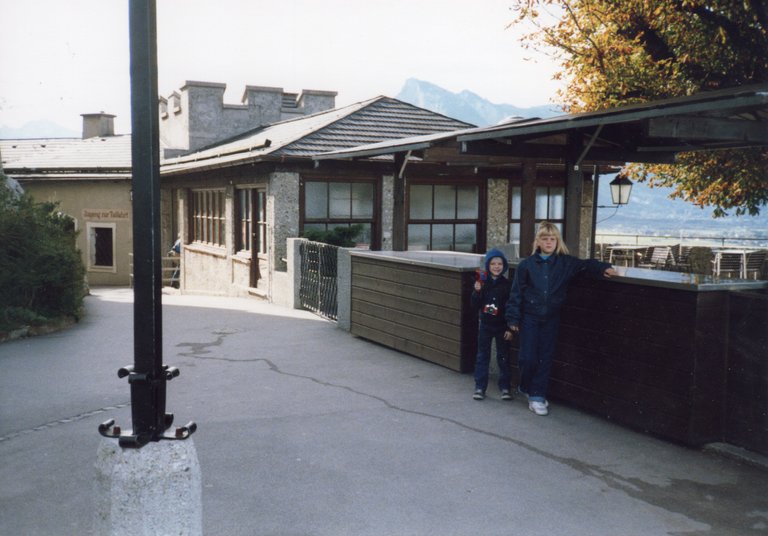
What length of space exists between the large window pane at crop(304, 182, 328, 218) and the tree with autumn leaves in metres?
6.35

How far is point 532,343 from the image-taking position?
6.95 meters

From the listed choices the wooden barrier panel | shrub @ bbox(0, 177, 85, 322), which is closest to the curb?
the wooden barrier panel

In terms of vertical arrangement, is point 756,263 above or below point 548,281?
below

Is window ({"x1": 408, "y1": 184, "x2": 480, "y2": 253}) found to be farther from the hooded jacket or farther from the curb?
the curb

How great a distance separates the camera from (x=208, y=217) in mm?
22000

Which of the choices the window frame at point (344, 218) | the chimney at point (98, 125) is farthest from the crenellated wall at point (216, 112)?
the chimney at point (98, 125)

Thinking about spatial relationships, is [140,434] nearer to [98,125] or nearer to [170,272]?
[170,272]

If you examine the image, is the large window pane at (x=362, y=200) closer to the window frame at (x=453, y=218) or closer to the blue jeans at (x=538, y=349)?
the window frame at (x=453, y=218)

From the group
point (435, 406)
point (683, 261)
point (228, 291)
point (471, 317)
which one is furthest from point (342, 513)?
point (683, 261)

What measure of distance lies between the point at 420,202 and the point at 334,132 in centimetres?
253

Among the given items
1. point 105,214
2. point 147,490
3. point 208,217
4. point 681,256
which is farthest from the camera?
point 105,214

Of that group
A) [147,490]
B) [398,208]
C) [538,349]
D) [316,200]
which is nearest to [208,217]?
[316,200]

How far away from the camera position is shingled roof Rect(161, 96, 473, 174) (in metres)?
16.2

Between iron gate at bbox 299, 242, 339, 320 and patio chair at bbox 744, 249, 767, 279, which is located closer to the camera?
iron gate at bbox 299, 242, 339, 320
